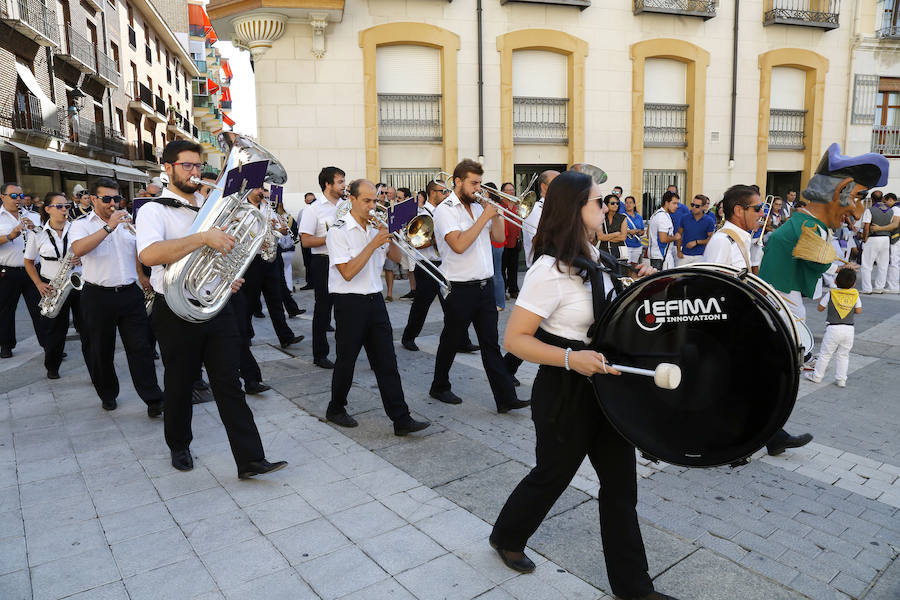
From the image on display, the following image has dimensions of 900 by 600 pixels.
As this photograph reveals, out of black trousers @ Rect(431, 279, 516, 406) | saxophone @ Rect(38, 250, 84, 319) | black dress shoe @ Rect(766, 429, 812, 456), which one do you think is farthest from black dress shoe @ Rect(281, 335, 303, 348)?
black dress shoe @ Rect(766, 429, 812, 456)

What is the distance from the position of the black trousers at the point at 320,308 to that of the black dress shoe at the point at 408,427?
2.13 metres

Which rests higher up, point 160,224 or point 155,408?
point 160,224

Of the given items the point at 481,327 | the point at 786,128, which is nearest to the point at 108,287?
the point at 481,327

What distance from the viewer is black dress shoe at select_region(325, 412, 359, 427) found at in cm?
457

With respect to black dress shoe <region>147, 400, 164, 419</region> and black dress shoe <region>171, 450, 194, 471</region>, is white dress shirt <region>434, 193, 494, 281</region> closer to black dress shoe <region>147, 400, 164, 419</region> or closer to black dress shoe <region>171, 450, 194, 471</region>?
→ black dress shoe <region>171, 450, 194, 471</region>

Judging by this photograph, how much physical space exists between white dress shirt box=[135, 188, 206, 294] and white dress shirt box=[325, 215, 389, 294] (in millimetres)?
1001

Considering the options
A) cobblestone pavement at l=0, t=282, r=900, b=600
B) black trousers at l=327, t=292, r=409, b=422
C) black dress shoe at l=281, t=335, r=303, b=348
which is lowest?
cobblestone pavement at l=0, t=282, r=900, b=600

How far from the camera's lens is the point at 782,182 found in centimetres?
1716

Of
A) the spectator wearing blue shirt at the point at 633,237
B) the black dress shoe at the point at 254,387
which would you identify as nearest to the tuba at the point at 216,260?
the black dress shoe at the point at 254,387

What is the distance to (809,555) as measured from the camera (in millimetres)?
2865

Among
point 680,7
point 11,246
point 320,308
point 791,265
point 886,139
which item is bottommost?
point 320,308

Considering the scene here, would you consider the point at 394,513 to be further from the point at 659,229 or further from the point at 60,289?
the point at 659,229

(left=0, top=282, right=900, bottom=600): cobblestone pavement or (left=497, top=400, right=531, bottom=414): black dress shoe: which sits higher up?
(left=497, top=400, right=531, bottom=414): black dress shoe

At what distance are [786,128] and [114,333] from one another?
16756 millimetres
